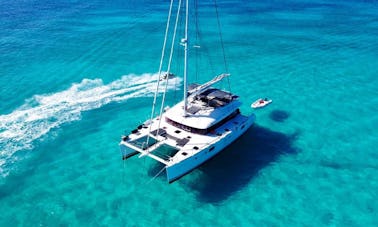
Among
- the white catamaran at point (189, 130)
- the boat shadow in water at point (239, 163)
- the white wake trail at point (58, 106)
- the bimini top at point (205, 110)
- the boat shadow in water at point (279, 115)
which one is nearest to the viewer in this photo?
the white catamaran at point (189, 130)

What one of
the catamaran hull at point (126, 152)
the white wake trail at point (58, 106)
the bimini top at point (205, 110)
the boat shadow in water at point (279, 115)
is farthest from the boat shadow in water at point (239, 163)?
the white wake trail at point (58, 106)

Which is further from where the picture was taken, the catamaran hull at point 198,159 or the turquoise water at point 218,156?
the catamaran hull at point 198,159

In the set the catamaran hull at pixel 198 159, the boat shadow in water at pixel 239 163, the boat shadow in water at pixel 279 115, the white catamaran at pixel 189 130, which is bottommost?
the boat shadow in water at pixel 239 163

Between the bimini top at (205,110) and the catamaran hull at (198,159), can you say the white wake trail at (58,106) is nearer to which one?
the bimini top at (205,110)

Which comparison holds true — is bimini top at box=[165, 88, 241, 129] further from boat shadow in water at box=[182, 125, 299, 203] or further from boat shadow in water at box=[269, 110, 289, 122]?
boat shadow in water at box=[269, 110, 289, 122]

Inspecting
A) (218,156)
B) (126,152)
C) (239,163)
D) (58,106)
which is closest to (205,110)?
(218,156)

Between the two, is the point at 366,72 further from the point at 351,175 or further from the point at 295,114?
the point at 351,175

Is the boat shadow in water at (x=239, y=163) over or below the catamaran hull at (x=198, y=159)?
below

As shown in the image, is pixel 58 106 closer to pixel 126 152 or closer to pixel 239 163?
pixel 126 152
